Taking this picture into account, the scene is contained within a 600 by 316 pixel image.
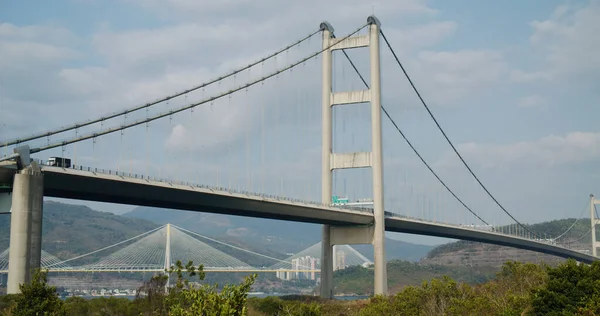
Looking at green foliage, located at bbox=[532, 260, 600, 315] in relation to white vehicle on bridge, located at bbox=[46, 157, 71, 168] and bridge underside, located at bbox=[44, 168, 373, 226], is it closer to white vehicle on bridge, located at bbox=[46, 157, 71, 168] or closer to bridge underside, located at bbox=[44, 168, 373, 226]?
bridge underside, located at bbox=[44, 168, 373, 226]

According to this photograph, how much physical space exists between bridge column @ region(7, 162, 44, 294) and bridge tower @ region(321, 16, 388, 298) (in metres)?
31.7

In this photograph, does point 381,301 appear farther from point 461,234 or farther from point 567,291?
point 461,234

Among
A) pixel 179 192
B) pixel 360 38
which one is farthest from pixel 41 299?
pixel 360 38

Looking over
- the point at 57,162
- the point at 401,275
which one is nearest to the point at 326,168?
the point at 57,162

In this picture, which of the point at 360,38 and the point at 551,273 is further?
the point at 360,38

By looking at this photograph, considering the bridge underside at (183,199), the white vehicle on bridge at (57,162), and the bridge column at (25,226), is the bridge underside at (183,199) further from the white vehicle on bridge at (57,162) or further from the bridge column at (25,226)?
the bridge column at (25,226)

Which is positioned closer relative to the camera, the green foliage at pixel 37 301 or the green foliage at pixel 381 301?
the green foliage at pixel 381 301

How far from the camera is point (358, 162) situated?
69.8 metres

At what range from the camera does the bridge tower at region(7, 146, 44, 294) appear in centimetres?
4016

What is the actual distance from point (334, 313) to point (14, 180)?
2141 centimetres

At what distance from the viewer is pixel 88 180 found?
150ft

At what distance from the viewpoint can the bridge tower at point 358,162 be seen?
69.1m

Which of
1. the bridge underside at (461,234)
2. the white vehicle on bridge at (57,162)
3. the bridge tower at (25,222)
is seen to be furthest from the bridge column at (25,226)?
the bridge underside at (461,234)

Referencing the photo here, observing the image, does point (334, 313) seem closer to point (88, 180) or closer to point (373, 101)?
point (88, 180)
